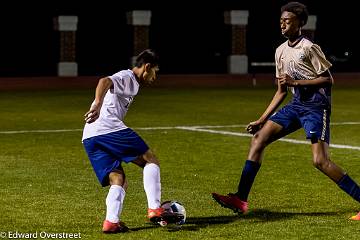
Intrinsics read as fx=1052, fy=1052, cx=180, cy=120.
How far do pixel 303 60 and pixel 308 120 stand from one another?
1.85ft

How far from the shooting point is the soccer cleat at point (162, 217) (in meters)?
8.97

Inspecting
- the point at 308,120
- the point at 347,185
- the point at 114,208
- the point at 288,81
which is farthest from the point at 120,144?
the point at 347,185

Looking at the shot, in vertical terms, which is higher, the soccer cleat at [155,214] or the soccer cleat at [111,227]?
the soccer cleat at [155,214]

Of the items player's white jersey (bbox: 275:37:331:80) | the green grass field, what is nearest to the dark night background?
the green grass field

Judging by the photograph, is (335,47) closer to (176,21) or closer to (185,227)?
(176,21)

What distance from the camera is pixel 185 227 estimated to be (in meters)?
9.36

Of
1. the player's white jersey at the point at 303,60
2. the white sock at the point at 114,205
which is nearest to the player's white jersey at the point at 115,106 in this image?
the white sock at the point at 114,205

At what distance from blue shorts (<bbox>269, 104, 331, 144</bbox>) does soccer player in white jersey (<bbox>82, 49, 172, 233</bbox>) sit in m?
1.54

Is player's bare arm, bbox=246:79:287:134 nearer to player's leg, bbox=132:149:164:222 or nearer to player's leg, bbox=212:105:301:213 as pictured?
player's leg, bbox=212:105:301:213

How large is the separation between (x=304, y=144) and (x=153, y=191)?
8.51 meters

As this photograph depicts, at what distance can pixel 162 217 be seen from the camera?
8.99 metres

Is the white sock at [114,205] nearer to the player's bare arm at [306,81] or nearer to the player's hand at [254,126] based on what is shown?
the player's hand at [254,126]

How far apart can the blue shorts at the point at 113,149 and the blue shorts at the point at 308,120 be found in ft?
5.25

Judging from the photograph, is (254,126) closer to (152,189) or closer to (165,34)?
(152,189)
